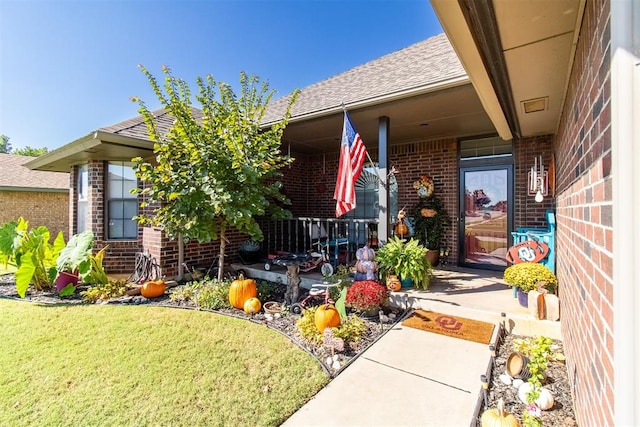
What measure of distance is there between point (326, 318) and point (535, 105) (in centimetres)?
385

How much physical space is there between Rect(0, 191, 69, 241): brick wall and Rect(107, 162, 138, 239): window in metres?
7.74

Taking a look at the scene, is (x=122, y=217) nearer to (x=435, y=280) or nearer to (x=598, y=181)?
(x=435, y=280)

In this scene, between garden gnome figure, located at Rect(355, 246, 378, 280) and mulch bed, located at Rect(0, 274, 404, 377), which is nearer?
mulch bed, located at Rect(0, 274, 404, 377)

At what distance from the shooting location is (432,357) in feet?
9.43

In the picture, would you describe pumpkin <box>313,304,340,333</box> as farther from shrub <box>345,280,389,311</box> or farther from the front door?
the front door

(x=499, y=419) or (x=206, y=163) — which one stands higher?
(x=206, y=163)

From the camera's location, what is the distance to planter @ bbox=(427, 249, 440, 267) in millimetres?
6121

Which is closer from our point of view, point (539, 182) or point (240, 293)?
point (240, 293)

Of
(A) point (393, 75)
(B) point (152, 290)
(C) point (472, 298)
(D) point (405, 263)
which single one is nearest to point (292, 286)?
(D) point (405, 263)

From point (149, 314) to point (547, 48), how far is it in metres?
5.53

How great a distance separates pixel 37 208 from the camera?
12.2 meters

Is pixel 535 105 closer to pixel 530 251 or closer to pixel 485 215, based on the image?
pixel 530 251

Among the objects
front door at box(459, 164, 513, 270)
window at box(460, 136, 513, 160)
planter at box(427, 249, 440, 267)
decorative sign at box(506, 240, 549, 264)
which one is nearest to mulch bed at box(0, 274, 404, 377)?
decorative sign at box(506, 240, 549, 264)

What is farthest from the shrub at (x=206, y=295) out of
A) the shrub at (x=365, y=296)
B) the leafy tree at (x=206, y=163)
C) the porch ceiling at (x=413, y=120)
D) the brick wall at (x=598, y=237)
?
the brick wall at (x=598, y=237)
